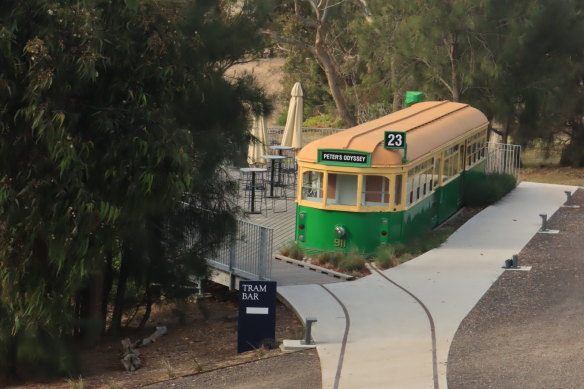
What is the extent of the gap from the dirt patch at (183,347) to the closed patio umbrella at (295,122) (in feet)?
30.4

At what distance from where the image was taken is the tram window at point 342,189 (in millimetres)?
17875

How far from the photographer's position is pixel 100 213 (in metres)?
11.5

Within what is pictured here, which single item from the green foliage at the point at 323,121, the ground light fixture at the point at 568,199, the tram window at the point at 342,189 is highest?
the green foliage at the point at 323,121

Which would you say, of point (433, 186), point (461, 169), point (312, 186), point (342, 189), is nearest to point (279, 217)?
point (433, 186)

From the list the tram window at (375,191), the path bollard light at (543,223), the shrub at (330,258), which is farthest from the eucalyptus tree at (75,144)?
the path bollard light at (543,223)

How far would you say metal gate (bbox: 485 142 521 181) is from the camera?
26.5 meters

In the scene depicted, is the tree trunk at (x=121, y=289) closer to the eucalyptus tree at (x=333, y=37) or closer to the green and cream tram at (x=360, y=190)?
the green and cream tram at (x=360, y=190)

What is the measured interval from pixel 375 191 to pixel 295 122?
347 inches

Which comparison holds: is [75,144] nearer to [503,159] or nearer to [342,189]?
[342,189]

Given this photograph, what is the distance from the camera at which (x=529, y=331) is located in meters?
13.3

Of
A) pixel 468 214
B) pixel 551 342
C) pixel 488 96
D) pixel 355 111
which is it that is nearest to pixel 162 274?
pixel 551 342

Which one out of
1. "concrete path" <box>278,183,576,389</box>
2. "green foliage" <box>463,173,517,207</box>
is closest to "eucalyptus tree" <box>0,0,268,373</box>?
"concrete path" <box>278,183,576,389</box>

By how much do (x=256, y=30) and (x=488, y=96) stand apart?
16057 mm

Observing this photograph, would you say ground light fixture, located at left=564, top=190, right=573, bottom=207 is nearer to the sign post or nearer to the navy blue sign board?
the sign post
